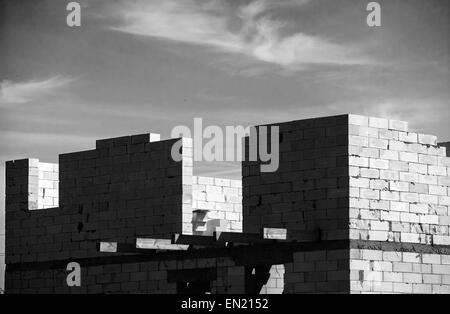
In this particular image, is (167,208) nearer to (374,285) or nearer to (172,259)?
(172,259)

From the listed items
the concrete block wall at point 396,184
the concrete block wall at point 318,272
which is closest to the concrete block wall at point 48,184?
the concrete block wall at point 318,272

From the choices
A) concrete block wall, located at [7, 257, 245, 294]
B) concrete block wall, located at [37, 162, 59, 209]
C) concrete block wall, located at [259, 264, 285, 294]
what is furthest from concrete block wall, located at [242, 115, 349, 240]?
concrete block wall, located at [37, 162, 59, 209]

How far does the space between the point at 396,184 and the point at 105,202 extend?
6704 mm

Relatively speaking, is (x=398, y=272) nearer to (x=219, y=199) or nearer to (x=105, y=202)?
(x=219, y=199)

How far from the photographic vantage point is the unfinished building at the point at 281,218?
22.1 m

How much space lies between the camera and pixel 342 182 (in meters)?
22.1

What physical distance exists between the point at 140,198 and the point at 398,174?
571cm

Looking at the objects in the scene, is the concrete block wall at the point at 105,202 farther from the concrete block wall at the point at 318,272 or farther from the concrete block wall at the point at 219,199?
the concrete block wall at the point at 318,272

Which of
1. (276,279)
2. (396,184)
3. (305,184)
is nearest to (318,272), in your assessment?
(305,184)

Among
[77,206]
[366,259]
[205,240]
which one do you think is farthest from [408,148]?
[77,206]

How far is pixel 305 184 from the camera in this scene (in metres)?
22.7

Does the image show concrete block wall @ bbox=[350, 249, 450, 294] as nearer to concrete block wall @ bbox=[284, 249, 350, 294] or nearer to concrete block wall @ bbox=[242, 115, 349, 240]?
concrete block wall @ bbox=[284, 249, 350, 294]

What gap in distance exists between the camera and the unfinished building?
22141 mm

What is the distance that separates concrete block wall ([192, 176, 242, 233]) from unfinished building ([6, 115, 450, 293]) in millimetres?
78
